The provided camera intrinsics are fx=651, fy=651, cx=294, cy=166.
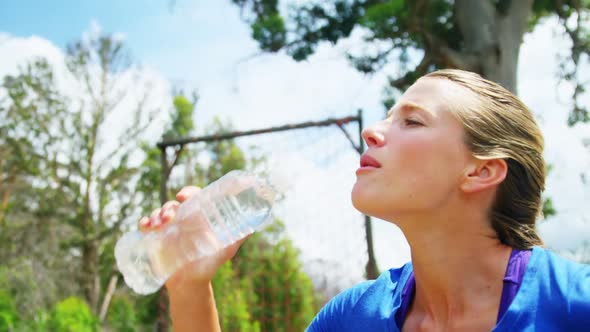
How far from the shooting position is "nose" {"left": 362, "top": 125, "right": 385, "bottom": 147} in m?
1.56

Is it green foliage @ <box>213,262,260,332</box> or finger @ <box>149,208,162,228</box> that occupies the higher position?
finger @ <box>149,208,162,228</box>

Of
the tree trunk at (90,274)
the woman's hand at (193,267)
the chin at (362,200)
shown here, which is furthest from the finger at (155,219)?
the tree trunk at (90,274)

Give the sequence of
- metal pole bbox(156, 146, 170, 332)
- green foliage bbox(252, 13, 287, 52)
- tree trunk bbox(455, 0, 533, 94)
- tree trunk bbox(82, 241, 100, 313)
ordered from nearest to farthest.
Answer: metal pole bbox(156, 146, 170, 332)
tree trunk bbox(455, 0, 533, 94)
green foliage bbox(252, 13, 287, 52)
tree trunk bbox(82, 241, 100, 313)

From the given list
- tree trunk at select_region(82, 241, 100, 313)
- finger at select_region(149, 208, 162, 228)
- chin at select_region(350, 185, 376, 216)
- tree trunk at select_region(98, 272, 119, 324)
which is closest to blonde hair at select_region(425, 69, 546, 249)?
chin at select_region(350, 185, 376, 216)

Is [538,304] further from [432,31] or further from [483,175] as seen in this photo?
[432,31]

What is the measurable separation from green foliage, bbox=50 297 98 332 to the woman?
10.9 m

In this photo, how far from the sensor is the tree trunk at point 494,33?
845 centimetres

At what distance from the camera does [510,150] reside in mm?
1583

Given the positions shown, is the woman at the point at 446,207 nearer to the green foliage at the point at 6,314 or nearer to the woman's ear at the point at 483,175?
the woman's ear at the point at 483,175

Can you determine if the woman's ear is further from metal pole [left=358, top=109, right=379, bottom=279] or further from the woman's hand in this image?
metal pole [left=358, top=109, right=379, bottom=279]

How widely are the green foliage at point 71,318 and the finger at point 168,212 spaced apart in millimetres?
10923

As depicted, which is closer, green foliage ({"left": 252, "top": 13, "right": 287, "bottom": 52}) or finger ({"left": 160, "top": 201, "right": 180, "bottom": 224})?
finger ({"left": 160, "top": 201, "right": 180, "bottom": 224})

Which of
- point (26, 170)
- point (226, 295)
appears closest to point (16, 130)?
point (26, 170)

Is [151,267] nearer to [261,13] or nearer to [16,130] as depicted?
[261,13]
